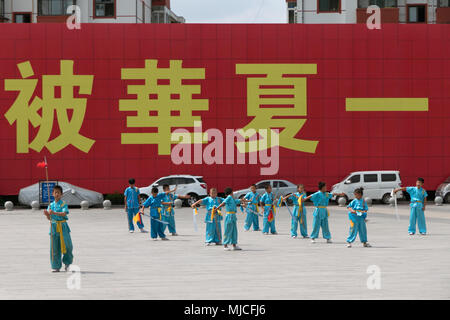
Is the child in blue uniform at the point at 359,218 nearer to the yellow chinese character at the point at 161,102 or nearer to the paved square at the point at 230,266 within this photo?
the paved square at the point at 230,266

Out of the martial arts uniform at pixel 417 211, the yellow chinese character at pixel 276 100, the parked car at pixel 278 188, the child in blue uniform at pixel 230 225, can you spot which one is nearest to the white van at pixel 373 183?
the parked car at pixel 278 188

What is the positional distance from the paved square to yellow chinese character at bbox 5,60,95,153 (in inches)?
668

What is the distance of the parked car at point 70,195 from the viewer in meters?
38.7

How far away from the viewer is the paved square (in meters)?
11.4

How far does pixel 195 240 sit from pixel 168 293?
9792 millimetres

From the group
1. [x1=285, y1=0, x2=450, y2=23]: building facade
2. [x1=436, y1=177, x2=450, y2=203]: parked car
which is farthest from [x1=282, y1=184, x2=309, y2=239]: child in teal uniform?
[x1=285, y1=0, x2=450, y2=23]: building facade

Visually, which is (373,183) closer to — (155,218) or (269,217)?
(269,217)

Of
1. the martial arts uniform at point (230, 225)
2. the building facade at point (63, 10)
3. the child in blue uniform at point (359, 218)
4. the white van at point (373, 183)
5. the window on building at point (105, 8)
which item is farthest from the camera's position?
the window on building at point (105, 8)

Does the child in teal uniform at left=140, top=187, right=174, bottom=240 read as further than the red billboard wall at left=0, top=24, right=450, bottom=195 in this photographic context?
No

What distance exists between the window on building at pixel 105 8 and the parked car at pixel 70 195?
15848 mm

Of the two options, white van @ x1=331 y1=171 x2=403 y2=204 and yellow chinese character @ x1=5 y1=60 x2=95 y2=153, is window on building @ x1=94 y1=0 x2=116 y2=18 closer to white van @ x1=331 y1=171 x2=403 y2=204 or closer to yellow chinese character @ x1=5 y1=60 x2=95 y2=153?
yellow chinese character @ x1=5 y1=60 x2=95 y2=153

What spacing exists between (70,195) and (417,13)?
2567 cm

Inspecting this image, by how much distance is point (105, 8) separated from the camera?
171ft
